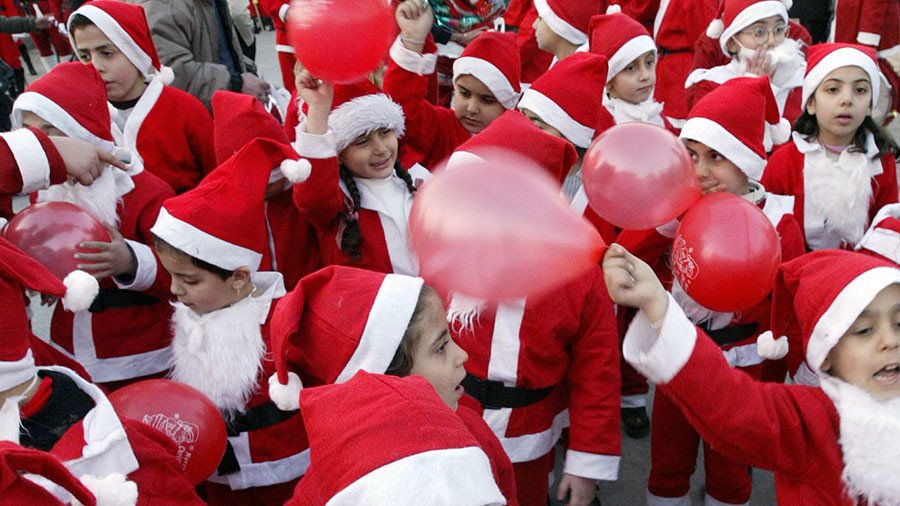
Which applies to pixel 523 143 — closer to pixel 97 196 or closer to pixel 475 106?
pixel 475 106

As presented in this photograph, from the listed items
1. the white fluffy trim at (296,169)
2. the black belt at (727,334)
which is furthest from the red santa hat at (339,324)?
the black belt at (727,334)

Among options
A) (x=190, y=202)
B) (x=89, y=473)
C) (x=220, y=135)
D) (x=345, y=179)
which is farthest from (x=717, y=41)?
(x=89, y=473)

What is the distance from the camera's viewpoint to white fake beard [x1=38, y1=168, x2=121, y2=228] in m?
2.51

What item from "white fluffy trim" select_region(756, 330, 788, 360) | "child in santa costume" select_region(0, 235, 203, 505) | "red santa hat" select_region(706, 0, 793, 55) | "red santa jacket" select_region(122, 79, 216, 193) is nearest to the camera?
"child in santa costume" select_region(0, 235, 203, 505)

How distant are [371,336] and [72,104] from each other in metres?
1.60

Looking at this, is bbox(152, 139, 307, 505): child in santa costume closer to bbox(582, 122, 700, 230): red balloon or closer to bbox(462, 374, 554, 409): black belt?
bbox(462, 374, 554, 409): black belt

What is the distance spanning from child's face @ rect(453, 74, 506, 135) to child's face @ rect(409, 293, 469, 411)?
173cm

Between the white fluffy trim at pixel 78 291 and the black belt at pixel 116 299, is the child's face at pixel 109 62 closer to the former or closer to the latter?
the black belt at pixel 116 299

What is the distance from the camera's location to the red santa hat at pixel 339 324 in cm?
172

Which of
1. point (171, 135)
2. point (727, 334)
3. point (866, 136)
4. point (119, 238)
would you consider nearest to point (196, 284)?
point (119, 238)

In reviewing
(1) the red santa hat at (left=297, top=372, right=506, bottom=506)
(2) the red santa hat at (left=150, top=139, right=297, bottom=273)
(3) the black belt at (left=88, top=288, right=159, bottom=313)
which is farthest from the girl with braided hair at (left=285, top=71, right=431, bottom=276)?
(1) the red santa hat at (left=297, top=372, right=506, bottom=506)

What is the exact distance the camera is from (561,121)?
2.86 metres

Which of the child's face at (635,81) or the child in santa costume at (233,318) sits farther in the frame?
the child's face at (635,81)

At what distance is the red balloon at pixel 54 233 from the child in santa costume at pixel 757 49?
3.10 meters
